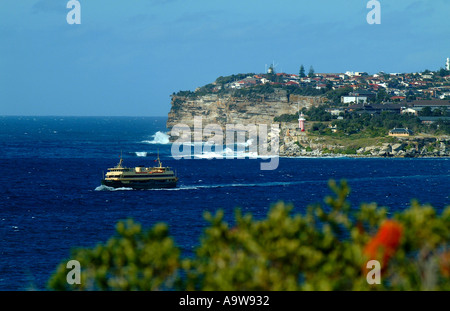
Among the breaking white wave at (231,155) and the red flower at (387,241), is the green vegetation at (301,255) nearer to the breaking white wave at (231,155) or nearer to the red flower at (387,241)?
the red flower at (387,241)

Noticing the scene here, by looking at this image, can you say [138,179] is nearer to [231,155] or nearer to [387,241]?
[231,155]

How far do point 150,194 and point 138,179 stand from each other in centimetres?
524

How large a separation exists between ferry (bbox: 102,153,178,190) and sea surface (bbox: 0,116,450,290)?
5.48 ft

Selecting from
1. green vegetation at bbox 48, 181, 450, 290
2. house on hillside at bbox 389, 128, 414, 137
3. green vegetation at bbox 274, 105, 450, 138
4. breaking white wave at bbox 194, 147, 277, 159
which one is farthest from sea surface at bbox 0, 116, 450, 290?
green vegetation at bbox 274, 105, 450, 138

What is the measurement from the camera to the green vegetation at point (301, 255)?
18.8 m

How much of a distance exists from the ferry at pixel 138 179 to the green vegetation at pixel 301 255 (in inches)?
2584

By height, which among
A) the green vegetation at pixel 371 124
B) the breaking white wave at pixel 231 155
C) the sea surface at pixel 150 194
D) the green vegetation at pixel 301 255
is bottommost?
the sea surface at pixel 150 194

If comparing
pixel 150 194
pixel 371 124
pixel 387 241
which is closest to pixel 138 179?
pixel 150 194

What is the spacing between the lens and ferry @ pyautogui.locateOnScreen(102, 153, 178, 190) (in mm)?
86188

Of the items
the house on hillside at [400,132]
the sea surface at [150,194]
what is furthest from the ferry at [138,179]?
the house on hillside at [400,132]

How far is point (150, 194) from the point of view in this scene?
8219 centimetres

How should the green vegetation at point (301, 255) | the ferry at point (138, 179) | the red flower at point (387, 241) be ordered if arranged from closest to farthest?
1. the green vegetation at point (301, 255)
2. the red flower at point (387, 241)
3. the ferry at point (138, 179)
